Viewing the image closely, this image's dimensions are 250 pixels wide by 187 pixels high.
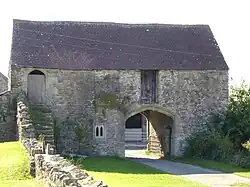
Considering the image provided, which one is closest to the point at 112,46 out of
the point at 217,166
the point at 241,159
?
the point at 217,166

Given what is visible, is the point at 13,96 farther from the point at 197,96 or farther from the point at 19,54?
the point at 197,96

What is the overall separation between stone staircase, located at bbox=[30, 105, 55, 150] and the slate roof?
2513 mm

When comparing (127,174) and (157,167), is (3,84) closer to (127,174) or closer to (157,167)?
(157,167)

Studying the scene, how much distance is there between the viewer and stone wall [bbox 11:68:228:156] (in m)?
29.2

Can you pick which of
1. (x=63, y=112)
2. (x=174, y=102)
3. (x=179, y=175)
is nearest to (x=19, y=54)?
(x=63, y=112)

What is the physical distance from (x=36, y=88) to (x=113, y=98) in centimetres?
420

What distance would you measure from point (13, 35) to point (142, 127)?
60.7 feet

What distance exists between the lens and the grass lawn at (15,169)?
1445cm

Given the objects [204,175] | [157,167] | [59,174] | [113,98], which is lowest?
[204,175]

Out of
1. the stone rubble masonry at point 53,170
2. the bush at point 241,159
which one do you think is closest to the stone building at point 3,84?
the stone rubble masonry at point 53,170

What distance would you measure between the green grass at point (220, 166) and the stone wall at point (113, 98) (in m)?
2.48

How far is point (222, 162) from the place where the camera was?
2702 cm

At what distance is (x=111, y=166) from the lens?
81.9 feet

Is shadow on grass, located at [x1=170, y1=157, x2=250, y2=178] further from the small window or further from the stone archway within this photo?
the small window
